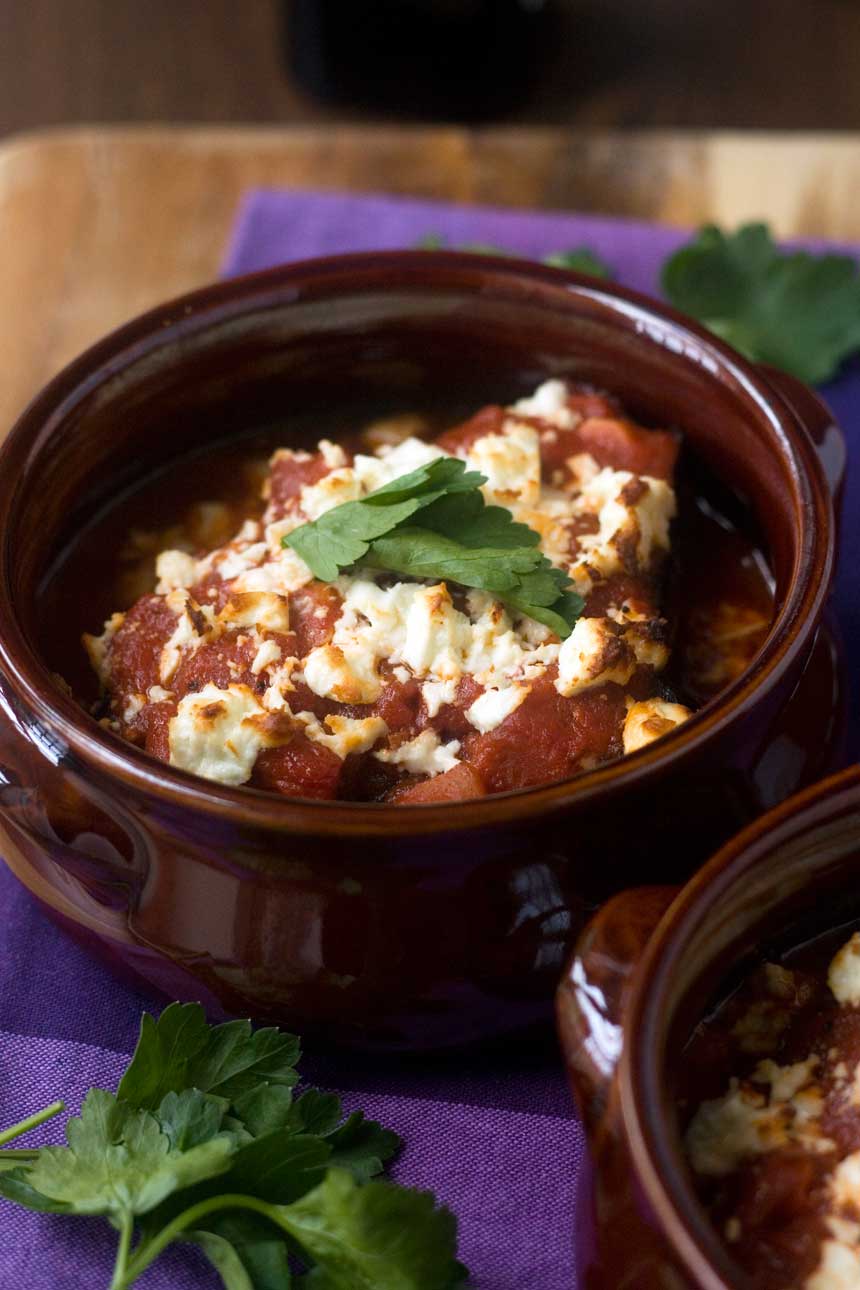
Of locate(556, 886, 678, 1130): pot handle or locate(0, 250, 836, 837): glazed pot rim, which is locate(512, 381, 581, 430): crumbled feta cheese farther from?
locate(556, 886, 678, 1130): pot handle

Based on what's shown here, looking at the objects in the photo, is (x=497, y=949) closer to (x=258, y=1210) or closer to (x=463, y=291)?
(x=258, y=1210)

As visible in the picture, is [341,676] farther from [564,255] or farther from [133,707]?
[564,255]

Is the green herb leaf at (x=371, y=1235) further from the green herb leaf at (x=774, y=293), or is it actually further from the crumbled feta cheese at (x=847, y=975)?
the green herb leaf at (x=774, y=293)

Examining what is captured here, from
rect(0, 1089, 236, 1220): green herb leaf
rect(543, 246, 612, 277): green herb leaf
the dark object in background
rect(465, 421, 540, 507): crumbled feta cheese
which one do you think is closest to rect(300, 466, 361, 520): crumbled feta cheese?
rect(465, 421, 540, 507): crumbled feta cheese

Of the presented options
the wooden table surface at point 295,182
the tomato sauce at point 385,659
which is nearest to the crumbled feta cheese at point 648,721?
the tomato sauce at point 385,659

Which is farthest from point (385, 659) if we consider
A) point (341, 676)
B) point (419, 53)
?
point (419, 53)
